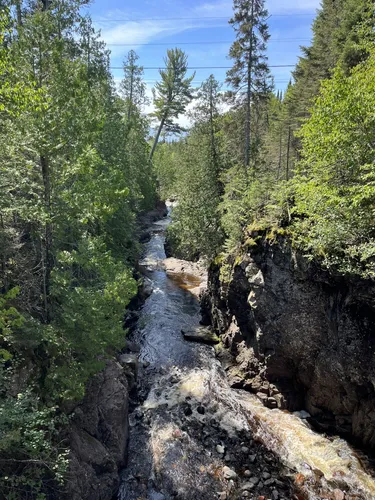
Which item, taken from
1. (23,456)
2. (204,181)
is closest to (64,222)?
(23,456)

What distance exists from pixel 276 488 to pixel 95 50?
2305cm

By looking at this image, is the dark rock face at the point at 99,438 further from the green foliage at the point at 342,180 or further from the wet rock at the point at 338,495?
the green foliage at the point at 342,180

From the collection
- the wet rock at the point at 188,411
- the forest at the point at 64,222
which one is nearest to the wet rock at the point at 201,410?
the wet rock at the point at 188,411

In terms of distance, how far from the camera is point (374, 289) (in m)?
8.44

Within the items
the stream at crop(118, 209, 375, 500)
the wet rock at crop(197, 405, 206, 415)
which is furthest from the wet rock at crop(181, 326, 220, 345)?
the wet rock at crop(197, 405, 206, 415)

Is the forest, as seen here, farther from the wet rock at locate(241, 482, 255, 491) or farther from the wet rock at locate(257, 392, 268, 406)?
the wet rock at locate(257, 392, 268, 406)

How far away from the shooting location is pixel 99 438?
Result: 8.20 metres

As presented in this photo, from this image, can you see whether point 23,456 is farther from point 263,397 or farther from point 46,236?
point 263,397

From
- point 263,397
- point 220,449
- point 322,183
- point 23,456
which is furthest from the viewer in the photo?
point 263,397

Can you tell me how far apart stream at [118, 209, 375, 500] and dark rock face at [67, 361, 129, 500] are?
678 millimetres

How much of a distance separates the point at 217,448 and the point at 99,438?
3.52 meters

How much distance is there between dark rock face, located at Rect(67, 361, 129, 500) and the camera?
6.80 metres

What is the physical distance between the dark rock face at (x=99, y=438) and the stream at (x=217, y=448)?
2.23ft

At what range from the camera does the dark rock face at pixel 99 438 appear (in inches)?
268
